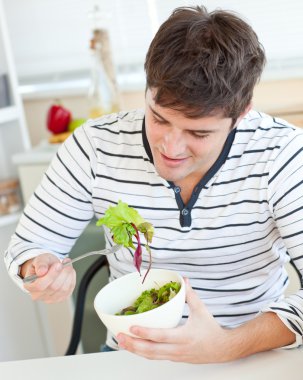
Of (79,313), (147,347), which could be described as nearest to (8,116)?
(79,313)

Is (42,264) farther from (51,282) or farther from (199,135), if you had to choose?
(199,135)

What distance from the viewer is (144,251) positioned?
1.32m

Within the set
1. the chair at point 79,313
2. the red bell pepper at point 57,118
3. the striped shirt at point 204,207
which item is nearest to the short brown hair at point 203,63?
the striped shirt at point 204,207

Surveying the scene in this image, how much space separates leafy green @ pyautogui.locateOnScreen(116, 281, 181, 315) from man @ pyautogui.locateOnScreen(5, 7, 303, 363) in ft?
0.10

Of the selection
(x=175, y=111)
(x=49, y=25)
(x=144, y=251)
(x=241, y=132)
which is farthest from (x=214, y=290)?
(x=49, y=25)

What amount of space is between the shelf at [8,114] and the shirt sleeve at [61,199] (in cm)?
78

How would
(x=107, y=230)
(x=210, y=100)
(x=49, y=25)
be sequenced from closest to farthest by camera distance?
(x=210, y=100) < (x=107, y=230) < (x=49, y=25)

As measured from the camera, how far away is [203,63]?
1.03 m

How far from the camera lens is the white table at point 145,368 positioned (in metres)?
1.01

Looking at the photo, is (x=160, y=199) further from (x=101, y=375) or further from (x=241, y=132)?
(x=101, y=375)

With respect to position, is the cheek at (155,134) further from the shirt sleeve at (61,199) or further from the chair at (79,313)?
the chair at (79,313)

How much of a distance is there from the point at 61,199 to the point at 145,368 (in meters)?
0.47

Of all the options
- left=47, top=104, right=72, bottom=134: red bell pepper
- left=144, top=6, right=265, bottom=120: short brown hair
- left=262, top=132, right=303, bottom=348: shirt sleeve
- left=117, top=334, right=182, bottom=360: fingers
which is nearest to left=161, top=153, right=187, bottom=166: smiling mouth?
left=144, top=6, right=265, bottom=120: short brown hair

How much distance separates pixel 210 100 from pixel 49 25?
158cm
